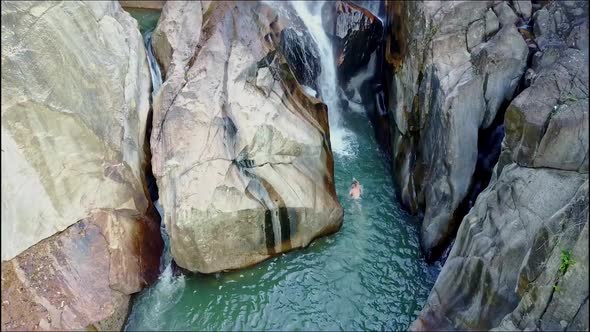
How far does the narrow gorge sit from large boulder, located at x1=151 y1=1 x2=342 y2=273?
5 centimetres

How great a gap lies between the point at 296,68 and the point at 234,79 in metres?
3.23

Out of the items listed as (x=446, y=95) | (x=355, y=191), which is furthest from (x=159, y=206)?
(x=446, y=95)

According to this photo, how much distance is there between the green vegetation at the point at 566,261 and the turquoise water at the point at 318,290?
13.6ft

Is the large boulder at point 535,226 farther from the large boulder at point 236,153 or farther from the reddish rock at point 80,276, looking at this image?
the reddish rock at point 80,276

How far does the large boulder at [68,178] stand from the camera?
9734 mm

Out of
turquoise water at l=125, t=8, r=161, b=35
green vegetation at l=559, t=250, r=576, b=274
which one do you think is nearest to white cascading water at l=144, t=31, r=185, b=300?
turquoise water at l=125, t=8, r=161, b=35

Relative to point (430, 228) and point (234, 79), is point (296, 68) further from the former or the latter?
point (430, 228)

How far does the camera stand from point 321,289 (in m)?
11.4

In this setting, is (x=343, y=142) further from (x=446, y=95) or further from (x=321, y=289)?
(x=321, y=289)

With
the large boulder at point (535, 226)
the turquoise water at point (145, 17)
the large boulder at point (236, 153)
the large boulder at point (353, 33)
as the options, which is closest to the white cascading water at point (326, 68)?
the large boulder at point (353, 33)

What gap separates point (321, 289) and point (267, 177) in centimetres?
286

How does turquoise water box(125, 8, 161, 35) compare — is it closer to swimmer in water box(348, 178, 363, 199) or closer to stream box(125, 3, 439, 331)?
swimmer in water box(348, 178, 363, 199)

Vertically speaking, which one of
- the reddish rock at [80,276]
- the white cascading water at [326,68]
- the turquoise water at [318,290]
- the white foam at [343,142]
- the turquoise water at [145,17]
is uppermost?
the turquoise water at [145,17]

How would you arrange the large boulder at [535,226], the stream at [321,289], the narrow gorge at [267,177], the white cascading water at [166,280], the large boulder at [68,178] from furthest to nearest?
the white cascading water at [166,280]
the stream at [321,289]
the large boulder at [68,178]
the narrow gorge at [267,177]
the large boulder at [535,226]
